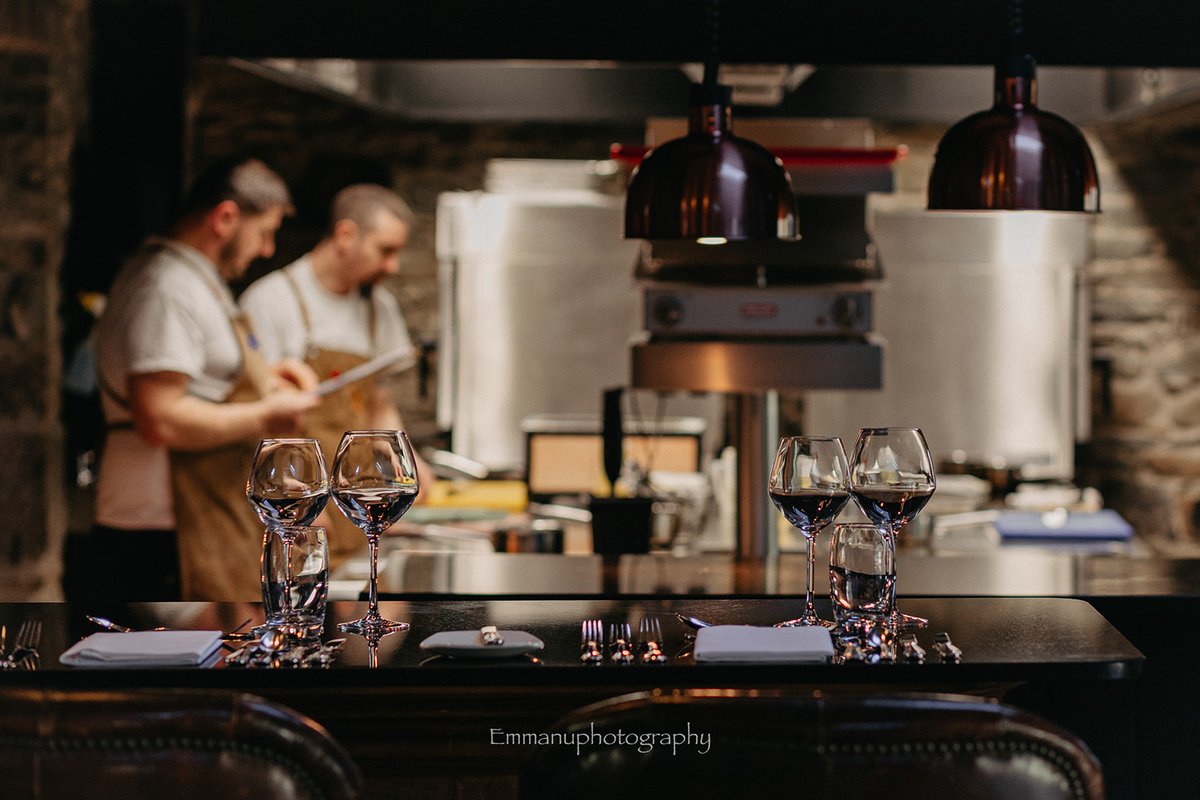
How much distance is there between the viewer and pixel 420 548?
11.8 feet

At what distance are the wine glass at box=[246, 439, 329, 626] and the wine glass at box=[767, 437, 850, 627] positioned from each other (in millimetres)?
598

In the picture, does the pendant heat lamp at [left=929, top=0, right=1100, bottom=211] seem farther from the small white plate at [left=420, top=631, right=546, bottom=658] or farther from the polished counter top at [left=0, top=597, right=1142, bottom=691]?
the small white plate at [left=420, top=631, right=546, bottom=658]

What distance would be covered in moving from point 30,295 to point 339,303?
51.2 inches

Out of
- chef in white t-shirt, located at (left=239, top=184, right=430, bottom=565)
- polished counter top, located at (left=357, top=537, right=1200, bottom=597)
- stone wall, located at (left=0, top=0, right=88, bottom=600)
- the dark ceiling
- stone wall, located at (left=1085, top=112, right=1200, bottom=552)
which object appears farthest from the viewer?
stone wall, located at (left=1085, top=112, right=1200, bottom=552)

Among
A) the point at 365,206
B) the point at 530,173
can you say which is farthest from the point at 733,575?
the point at 530,173

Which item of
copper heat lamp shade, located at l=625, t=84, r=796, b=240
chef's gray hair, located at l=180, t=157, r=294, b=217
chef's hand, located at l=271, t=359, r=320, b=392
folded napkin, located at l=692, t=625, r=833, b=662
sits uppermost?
chef's gray hair, located at l=180, t=157, r=294, b=217

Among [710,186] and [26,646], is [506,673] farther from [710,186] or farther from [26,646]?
[710,186]

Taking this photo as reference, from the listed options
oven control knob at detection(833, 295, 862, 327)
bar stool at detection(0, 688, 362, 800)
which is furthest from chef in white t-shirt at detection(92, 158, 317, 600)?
bar stool at detection(0, 688, 362, 800)

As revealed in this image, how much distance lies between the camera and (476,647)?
1.65m

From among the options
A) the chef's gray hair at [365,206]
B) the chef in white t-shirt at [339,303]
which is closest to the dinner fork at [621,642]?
the chef in white t-shirt at [339,303]

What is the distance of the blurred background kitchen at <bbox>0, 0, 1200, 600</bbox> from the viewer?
2865mm

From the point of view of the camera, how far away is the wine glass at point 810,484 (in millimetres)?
1878

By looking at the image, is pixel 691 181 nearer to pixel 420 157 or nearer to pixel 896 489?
pixel 896 489

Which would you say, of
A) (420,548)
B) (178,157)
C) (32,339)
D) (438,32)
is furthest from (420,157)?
(438,32)
